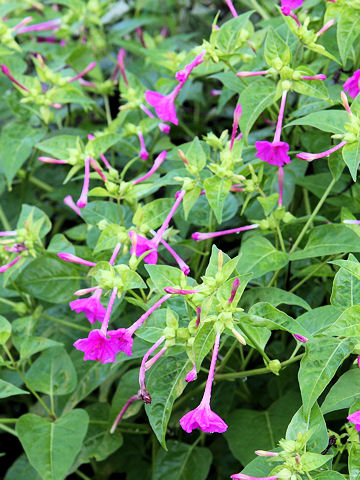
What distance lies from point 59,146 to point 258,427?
0.71m

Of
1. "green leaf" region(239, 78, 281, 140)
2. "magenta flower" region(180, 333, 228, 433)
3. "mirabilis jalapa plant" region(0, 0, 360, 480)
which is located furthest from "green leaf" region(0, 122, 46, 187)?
"magenta flower" region(180, 333, 228, 433)

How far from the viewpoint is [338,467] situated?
117 cm

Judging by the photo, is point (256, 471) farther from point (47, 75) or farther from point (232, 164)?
point (47, 75)

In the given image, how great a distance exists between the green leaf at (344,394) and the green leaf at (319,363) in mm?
68

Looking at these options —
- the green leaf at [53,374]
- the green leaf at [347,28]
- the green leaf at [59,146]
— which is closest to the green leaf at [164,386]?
the green leaf at [53,374]

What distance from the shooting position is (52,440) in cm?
121

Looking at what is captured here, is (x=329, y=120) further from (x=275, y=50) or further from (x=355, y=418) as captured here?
(x=355, y=418)

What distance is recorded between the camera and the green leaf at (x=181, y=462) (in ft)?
4.51

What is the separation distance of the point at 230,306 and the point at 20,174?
106 cm

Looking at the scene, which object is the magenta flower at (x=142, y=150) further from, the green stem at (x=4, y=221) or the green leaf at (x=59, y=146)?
the green stem at (x=4, y=221)

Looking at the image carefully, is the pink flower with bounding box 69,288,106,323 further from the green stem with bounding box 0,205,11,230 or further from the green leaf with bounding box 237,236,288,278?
the green stem with bounding box 0,205,11,230

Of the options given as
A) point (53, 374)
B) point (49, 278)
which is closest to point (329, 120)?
point (49, 278)

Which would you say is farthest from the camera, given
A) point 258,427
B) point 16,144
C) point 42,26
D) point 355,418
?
point 42,26

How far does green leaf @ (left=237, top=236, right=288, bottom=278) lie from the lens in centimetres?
117
